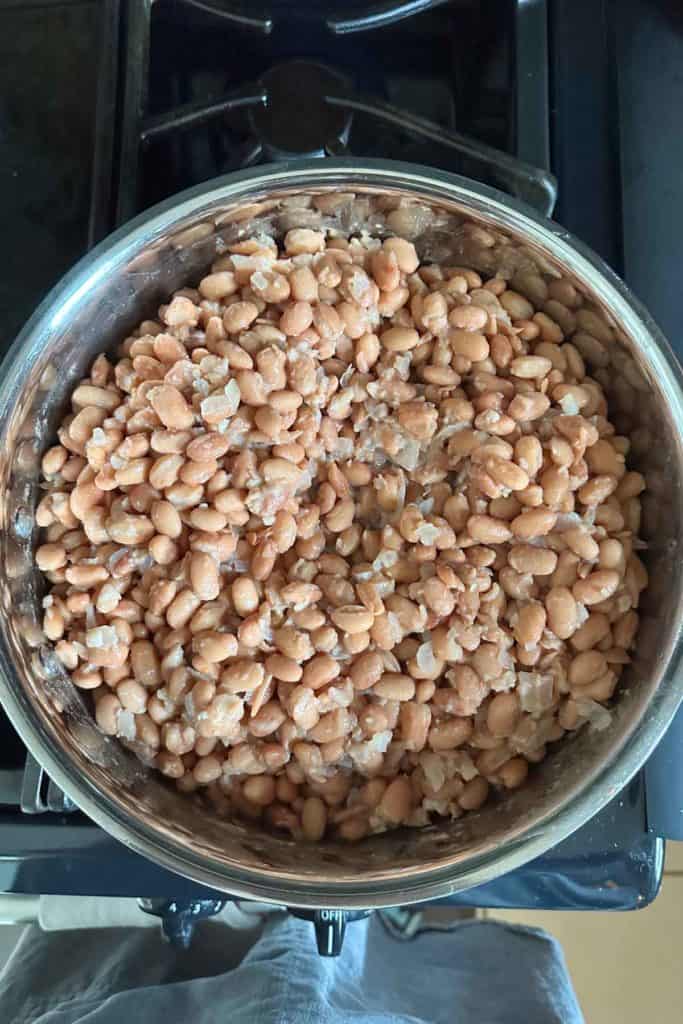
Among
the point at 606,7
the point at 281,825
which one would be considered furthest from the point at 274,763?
the point at 606,7

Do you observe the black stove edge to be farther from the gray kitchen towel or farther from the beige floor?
the beige floor

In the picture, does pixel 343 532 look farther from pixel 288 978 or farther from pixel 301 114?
pixel 288 978

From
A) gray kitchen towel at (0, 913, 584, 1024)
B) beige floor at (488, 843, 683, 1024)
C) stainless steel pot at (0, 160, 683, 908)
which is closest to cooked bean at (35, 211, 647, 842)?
stainless steel pot at (0, 160, 683, 908)

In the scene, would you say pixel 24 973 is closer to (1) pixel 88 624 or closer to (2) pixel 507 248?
(1) pixel 88 624

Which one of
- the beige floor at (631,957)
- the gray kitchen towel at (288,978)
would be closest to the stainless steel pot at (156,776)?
the gray kitchen towel at (288,978)

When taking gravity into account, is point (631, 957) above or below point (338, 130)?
below

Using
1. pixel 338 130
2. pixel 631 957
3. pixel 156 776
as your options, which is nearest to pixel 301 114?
pixel 338 130

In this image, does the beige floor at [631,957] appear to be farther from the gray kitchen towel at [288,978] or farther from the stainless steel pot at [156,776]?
the stainless steel pot at [156,776]
